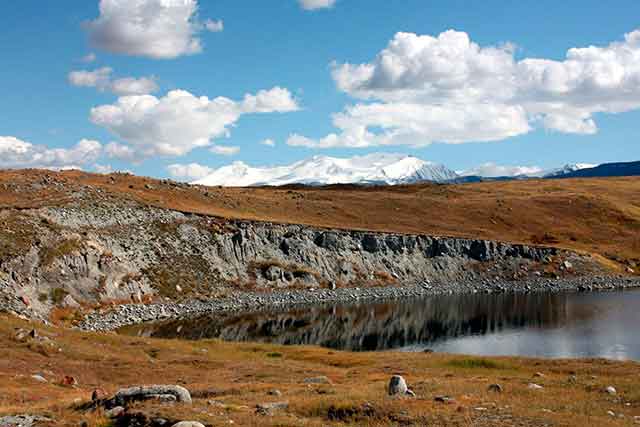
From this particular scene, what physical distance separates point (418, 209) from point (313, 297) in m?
57.9

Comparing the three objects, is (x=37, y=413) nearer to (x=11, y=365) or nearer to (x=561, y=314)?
(x=11, y=365)

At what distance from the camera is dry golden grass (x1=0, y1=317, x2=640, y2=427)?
1008 inches

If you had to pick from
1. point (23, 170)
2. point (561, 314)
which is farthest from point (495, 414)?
point (23, 170)

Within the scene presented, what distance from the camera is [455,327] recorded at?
8788 centimetres

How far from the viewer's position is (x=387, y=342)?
255 ft

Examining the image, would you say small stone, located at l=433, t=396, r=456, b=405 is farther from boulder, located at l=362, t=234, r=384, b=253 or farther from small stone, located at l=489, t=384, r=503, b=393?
boulder, located at l=362, t=234, r=384, b=253

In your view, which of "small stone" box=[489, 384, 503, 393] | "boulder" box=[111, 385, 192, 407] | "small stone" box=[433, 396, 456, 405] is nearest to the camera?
"boulder" box=[111, 385, 192, 407]

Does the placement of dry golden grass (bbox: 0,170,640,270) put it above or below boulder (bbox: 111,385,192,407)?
above

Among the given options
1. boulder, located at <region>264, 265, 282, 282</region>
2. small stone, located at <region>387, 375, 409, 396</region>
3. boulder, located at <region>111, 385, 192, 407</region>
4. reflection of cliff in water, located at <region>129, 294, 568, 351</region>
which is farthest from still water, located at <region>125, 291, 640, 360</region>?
boulder, located at <region>111, 385, 192, 407</region>

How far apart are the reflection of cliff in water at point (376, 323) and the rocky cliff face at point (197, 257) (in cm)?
1331

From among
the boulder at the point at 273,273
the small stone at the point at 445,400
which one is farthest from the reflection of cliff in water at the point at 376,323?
the small stone at the point at 445,400

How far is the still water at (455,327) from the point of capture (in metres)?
72.1

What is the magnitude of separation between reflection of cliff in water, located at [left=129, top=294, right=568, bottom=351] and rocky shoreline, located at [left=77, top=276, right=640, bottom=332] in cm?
466

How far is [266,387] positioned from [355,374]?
12271mm
